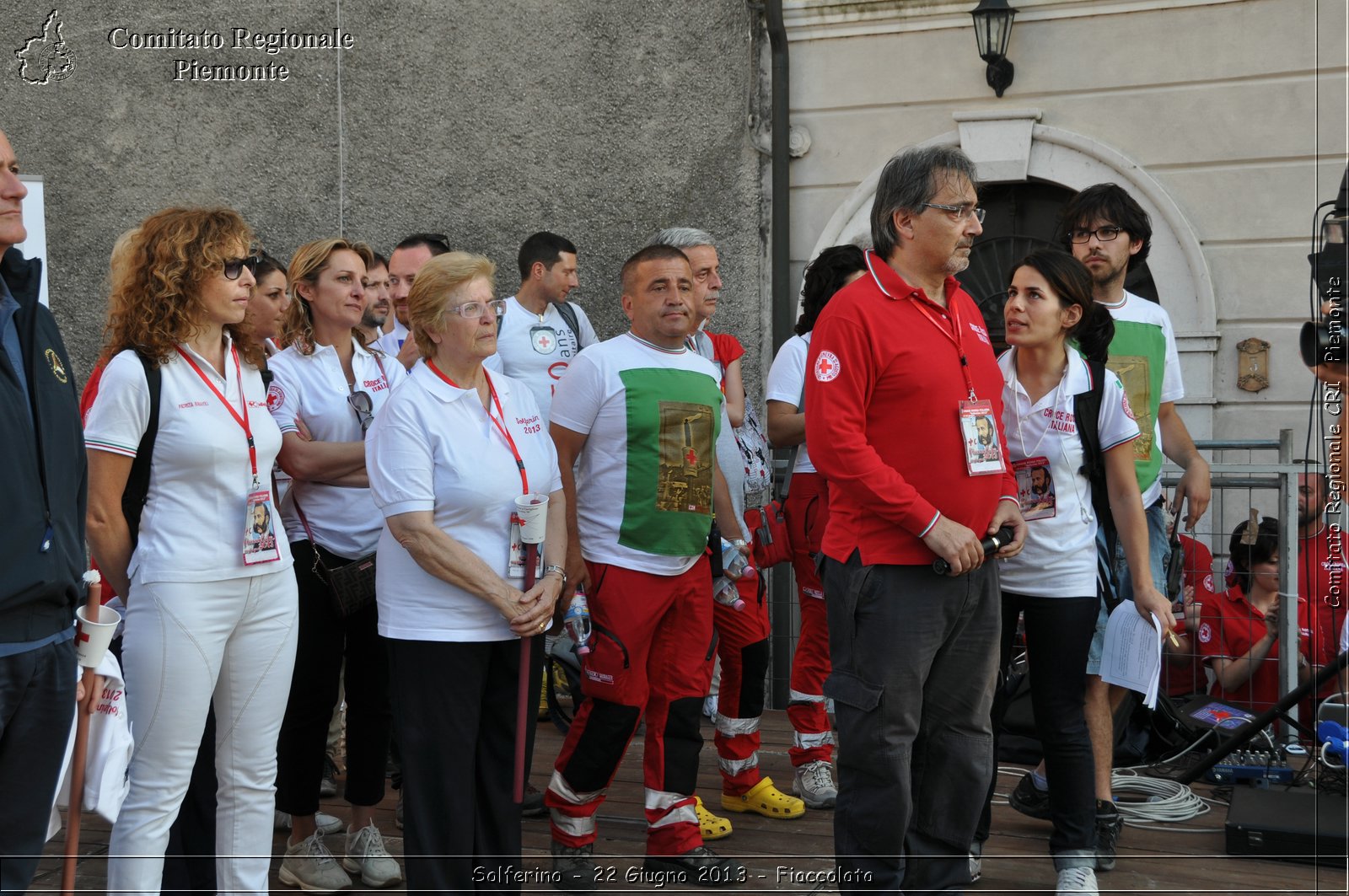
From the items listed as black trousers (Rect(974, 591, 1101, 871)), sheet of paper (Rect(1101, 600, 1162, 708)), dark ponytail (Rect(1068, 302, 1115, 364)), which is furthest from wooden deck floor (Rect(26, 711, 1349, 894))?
dark ponytail (Rect(1068, 302, 1115, 364))

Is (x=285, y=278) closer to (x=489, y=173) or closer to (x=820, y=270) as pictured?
(x=820, y=270)

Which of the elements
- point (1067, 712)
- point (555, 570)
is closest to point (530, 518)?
point (555, 570)

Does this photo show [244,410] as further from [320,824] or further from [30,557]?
[320,824]

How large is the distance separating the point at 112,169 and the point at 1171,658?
7.22m

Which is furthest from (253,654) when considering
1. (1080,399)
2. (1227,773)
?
(1227,773)

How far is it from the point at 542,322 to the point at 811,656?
90.9 inches

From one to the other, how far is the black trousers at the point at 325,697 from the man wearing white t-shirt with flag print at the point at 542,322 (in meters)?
2.10

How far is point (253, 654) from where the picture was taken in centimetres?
351

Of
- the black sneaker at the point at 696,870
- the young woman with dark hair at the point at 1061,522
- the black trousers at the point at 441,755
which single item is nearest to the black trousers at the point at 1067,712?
the young woman with dark hair at the point at 1061,522

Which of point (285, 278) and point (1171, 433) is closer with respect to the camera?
point (285, 278)

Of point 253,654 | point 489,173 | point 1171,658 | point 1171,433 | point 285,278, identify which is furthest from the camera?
point 489,173

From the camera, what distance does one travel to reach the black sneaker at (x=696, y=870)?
424 centimetres

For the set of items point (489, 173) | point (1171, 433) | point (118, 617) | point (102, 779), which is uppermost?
point (489, 173)

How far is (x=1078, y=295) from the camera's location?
408 cm
